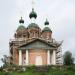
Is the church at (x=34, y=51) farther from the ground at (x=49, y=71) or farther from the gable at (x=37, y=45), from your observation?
the ground at (x=49, y=71)

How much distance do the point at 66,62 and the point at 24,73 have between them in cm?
1103

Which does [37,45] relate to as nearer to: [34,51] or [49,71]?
[34,51]

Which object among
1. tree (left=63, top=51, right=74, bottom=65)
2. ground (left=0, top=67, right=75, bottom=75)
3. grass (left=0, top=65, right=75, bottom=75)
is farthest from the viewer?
tree (left=63, top=51, right=74, bottom=65)

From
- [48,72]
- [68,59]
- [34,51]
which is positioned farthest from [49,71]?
[34,51]

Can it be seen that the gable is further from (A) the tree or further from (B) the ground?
(B) the ground

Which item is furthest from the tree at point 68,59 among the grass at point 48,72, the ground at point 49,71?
the grass at point 48,72

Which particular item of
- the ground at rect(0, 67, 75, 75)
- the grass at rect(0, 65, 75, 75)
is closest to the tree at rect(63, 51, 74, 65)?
the ground at rect(0, 67, 75, 75)

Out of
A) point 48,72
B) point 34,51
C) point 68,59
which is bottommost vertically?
point 48,72

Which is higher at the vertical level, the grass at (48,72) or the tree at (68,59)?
the tree at (68,59)

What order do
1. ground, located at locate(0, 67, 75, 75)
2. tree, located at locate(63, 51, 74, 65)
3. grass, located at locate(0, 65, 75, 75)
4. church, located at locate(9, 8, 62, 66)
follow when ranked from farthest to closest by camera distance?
1. church, located at locate(9, 8, 62, 66)
2. tree, located at locate(63, 51, 74, 65)
3. ground, located at locate(0, 67, 75, 75)
4. grass, located at locate(0, 65, 75, 75)

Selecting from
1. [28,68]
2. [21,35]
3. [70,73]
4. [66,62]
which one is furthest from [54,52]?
[70,73]

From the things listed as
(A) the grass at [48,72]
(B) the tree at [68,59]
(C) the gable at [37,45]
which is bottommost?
(A) the grass at [48,72]

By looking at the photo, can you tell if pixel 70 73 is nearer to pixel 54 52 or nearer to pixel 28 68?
pixel 28 68

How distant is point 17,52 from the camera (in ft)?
154
